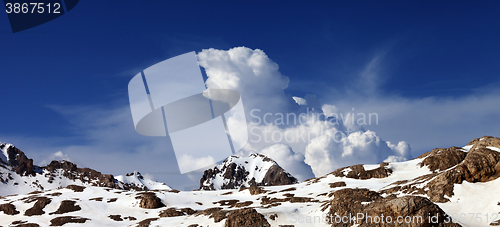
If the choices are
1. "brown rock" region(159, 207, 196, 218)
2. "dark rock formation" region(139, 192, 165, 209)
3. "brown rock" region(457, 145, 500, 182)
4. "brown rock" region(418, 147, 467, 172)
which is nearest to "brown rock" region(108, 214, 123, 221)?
"dark rock formation" region(139, 192, 165, 209)

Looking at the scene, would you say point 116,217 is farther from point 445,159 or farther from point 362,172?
point 445,159

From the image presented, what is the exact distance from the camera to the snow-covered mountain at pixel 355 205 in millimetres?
38312

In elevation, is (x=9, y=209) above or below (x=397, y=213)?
below

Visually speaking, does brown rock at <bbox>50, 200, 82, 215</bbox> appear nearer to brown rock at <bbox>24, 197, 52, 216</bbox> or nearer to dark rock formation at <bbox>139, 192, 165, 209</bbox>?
brown rock at <bbox>24, 197, 52, 216</bbox>

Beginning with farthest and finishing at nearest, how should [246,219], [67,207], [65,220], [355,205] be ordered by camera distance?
1. [67,207]
2. [65,220]
3. [246,219]
4. [355,205]

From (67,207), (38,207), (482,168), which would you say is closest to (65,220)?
(67,207)

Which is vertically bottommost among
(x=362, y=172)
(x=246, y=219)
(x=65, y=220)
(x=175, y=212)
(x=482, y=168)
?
(x=65, y=220)

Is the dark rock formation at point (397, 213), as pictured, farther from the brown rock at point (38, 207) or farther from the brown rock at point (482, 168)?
the brown rock at point (38, 207)

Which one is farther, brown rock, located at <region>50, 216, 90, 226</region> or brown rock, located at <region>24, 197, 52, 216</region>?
brown rock, located at <region>24, 197, 52, 216</region>

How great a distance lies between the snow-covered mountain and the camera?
38312mm

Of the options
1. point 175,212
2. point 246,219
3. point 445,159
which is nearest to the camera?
point 246,219

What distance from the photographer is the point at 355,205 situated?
1769 inches

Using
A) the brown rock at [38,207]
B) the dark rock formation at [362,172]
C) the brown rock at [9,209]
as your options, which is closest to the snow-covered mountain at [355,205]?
the brown rock at [9,209]

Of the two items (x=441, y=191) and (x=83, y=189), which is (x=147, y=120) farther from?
(x=83, y=189)
